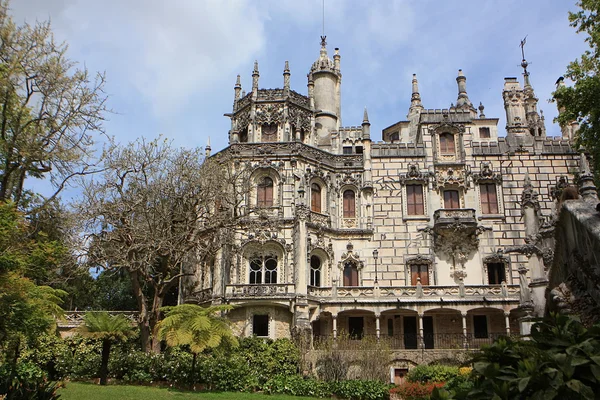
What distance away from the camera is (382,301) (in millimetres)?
30359

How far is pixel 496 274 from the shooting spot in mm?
33000

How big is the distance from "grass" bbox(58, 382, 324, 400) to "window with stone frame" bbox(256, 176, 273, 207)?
14914 millimetres

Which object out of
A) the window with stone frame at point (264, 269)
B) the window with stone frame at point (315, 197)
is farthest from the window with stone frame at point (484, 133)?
the window with stone frame at point (264, 269)

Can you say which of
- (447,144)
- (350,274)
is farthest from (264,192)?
(447,144)

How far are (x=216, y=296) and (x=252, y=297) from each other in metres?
2.32

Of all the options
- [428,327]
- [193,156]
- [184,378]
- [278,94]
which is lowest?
[184,378]

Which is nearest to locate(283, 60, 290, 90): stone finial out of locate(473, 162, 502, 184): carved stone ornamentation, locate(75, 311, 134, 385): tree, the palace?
the palace

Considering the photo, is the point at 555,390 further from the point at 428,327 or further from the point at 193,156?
the point at 428,327

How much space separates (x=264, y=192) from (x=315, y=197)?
319 centimetres

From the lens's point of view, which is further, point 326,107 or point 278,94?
point 326,107

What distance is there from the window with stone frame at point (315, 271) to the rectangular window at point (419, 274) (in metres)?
5.54

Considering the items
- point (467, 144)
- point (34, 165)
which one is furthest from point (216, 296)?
point (467, 144)

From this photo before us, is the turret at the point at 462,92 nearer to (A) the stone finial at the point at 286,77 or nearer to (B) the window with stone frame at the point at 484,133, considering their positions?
(B) the window with stone frame at the point at 484,133

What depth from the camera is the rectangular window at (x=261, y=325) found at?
101 feet
